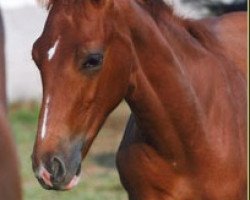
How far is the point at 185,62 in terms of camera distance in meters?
5.57

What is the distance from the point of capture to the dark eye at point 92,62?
4.95 m

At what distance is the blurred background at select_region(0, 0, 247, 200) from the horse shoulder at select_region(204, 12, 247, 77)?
2.64 metres

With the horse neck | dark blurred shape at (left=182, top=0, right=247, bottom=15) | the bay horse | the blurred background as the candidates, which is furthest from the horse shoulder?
the blurred background

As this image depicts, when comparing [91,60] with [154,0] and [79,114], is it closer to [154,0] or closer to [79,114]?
[79,114]

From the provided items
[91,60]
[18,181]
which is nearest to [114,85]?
[91,60]

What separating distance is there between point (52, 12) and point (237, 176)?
1185mm

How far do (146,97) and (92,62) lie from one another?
1.51ft

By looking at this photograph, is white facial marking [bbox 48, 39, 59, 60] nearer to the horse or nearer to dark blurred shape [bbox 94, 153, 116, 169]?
the horse

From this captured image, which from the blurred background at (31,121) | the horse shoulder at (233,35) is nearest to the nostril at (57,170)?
the horse shoulder at (233,35)

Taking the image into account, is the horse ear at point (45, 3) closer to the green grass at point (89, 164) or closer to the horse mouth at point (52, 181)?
the horse mouth at point (52, 181)

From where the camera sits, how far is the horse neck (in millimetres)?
5297

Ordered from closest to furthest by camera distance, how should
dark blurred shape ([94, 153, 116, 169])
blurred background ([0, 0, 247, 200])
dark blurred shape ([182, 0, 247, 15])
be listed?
dark blurred shape ([182, 0, 247, 15]), blurred background ([0, 0, 247, 200]), dark blurred shape ([94, 153, 116, 169])

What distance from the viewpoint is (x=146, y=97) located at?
5.33 m

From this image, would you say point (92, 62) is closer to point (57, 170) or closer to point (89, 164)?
point (57, 170)
